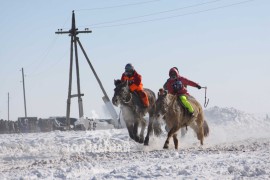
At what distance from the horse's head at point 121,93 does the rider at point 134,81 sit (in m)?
0.39

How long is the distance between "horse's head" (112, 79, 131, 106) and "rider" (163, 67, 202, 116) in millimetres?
1171

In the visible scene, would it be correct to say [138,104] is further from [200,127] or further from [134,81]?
[200,127]

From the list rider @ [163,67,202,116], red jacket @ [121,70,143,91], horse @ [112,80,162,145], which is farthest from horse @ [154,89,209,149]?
red jacket @ [121,70,143,91]

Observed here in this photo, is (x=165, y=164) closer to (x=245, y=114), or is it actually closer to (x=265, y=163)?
(x=265, y=163)

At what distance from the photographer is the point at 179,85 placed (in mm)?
15141

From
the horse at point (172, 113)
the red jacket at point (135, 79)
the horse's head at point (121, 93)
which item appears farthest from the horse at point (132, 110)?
the horse at point (172, 113)

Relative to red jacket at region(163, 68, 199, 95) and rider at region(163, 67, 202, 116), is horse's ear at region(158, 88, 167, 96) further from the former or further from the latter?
red jacket at region(163, 68, 199, 95)

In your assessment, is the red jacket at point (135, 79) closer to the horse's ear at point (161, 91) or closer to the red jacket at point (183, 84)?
the red jacket at point (183, 84)

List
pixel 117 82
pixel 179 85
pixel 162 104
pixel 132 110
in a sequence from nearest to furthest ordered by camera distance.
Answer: pixel 162 104 < pixel 179 85 < pixel 117 82 < pixel 132 110

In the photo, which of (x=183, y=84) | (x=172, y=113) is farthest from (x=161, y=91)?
(x=183, y=84)

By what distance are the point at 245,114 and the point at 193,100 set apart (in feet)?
78.4

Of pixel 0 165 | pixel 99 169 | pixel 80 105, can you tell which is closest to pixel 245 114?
pixel 80 105

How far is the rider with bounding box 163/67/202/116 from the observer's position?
14.4 m

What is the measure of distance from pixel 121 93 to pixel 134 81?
1.15 m
